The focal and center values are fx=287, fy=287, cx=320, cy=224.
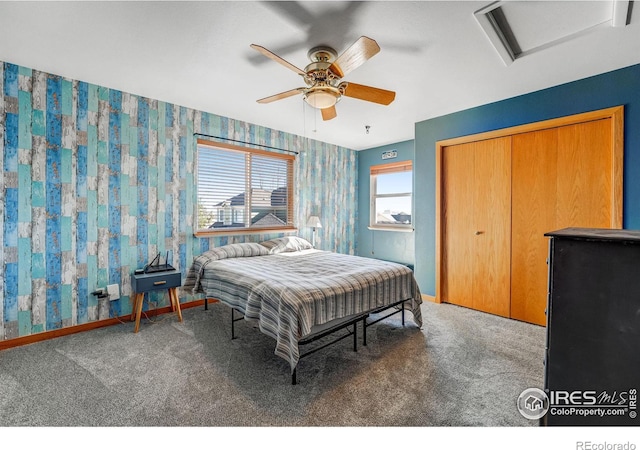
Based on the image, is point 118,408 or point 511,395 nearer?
point 118,408

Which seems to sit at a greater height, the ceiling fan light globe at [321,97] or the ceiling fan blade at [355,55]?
the ceiling fan blade at [355,55]

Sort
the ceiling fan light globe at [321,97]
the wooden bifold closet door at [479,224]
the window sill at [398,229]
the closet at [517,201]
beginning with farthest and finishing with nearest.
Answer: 1. the window sill at [398,229]
2. the wooden bifold closet door at [479,224]
3. the closet at [517,201]
4. the ceiling fan light globe at [321,97]

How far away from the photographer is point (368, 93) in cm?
237

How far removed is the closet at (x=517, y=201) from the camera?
2.74m

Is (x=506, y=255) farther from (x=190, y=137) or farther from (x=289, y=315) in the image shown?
(x=190, y=137)

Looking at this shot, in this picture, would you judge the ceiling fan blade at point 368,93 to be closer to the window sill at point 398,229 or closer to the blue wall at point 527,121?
the blue wall at point 527,121

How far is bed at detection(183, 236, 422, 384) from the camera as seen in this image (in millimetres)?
2027

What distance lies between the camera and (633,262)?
3.23 ft

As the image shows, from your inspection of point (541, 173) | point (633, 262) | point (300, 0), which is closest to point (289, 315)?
point (633, 262)

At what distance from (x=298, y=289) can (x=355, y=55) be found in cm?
168

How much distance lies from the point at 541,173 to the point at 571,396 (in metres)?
2.73

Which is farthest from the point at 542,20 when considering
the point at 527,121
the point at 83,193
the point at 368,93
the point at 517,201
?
the point at 83,193

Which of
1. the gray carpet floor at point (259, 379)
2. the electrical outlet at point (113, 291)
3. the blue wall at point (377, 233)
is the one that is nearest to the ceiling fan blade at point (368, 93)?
the gray carpet floor at point (259, 379)

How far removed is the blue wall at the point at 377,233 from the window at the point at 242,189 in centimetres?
172
